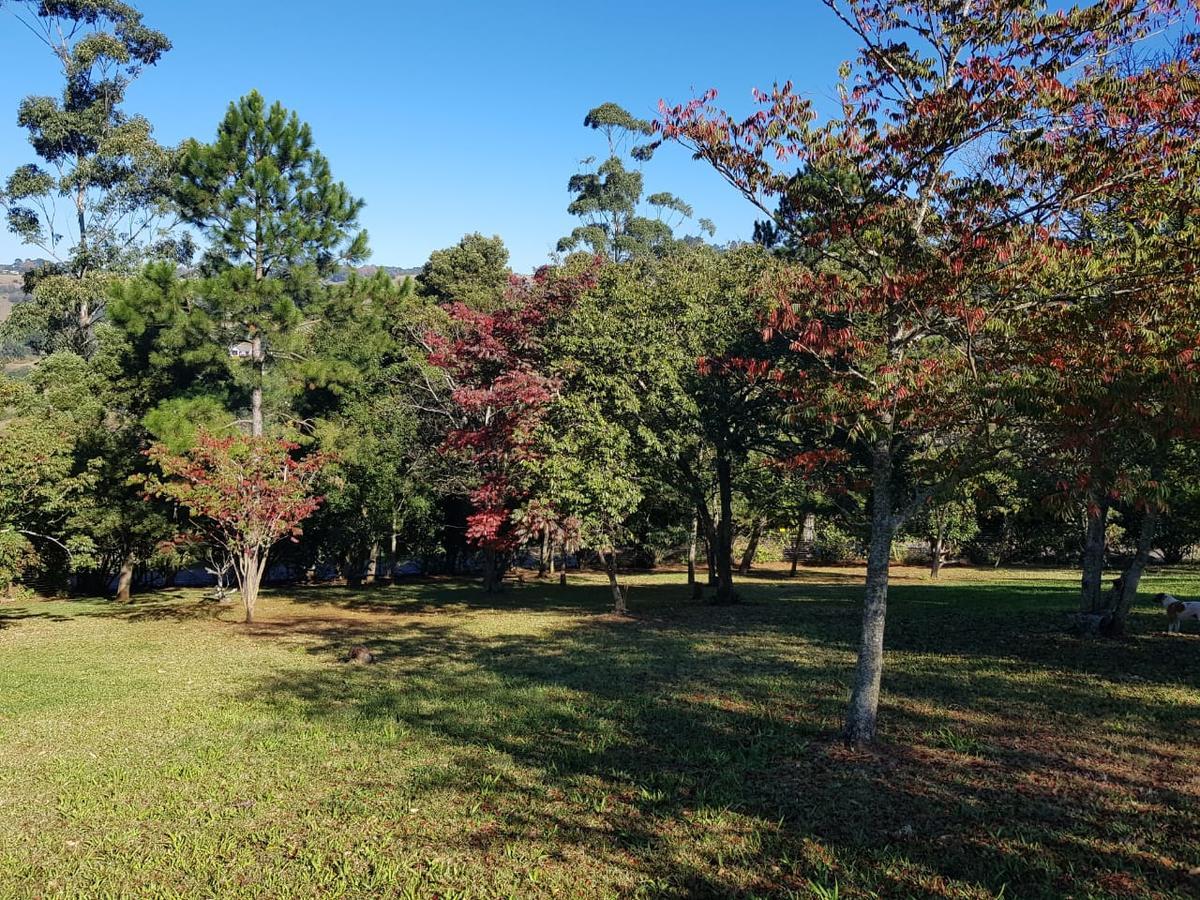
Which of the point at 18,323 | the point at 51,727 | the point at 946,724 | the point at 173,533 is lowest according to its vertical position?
the point at 51,727

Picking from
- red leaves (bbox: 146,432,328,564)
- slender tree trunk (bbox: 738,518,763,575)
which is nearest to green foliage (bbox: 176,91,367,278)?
red leaves (bbox: 146,432,328,564)

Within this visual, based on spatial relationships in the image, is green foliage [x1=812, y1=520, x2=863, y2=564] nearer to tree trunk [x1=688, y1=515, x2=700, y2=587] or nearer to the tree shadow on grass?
tree trunk [x1=688, y1=515, x2=700, y2=587]

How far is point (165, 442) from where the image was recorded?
19.4 metres

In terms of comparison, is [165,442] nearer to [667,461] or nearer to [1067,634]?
[667,461]

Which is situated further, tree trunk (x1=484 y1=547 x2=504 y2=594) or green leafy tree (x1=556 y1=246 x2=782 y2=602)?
tree trunk (x1=484 y1=547 x2=504 y2=594)

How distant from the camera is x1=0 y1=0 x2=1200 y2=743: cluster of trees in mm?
6562

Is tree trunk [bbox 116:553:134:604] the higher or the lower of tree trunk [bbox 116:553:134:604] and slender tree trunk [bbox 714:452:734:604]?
the lower

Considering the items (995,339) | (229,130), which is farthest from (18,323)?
(995,339)

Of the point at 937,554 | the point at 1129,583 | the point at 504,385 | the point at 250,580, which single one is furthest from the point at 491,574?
the point at 937,554

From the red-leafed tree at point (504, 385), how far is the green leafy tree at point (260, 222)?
470 cm

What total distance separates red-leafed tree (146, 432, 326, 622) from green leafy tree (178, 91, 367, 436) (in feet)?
9.55

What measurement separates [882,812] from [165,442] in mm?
19473

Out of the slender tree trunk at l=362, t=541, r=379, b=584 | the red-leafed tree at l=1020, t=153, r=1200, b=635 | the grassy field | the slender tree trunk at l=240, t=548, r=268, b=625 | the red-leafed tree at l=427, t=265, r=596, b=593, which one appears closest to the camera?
the grassy field

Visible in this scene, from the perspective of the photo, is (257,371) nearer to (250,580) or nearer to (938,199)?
(250,580)
